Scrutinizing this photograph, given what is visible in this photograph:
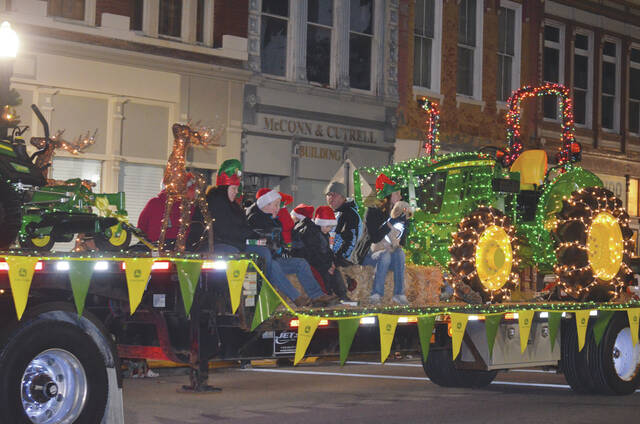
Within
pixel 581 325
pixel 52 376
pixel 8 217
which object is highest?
pixel 8 217

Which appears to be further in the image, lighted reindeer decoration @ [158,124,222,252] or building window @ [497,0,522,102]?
building window @ [497,0,522,102]

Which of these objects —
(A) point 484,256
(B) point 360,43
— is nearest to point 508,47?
(B) point 360,43

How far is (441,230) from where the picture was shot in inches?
534

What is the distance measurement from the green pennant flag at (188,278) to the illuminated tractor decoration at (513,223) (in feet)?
14.0

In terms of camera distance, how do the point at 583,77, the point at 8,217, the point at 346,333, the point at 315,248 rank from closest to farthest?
the point at 8,217 → the point at 346,333 → the point at 315,248 → the point at 583,77

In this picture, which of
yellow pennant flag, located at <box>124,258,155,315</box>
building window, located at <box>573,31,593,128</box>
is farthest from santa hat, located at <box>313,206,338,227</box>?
building window, located at <box>573,31,593,128</box>

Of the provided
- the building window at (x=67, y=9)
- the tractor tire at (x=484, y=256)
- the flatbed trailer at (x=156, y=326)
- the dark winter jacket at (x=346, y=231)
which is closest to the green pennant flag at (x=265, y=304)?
the flatbed trailer at (x=156, y=326)

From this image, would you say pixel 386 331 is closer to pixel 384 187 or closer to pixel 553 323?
pixel 384 187

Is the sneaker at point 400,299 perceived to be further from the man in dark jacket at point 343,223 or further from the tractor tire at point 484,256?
the tractor tire at point 484,256

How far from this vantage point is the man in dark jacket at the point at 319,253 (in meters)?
10.8

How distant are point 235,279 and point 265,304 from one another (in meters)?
0.39

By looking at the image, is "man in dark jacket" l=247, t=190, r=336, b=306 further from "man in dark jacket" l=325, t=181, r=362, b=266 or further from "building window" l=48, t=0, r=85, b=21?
"building window" l=48, t=0, r=85, b=21

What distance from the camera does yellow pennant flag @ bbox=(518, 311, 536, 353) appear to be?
38.8 ft

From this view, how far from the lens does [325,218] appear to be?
36.4 feet
